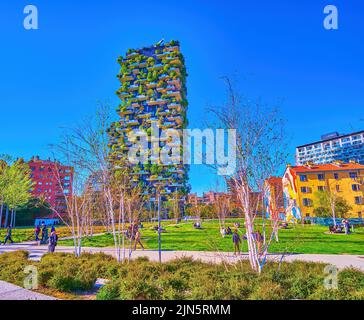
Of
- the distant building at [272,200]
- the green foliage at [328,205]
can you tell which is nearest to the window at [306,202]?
the green foliage at [328,205]

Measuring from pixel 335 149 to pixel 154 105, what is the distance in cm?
11728

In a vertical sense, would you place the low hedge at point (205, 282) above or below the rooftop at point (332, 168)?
below

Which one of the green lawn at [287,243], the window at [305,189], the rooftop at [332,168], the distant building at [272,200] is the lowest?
the green lawn at [287,243]

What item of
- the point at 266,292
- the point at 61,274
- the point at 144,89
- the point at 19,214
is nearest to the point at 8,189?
the point at 19,214

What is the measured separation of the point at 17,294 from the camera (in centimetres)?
608

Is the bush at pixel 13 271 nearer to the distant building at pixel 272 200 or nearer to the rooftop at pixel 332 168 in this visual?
the distant building at pixel 272 200

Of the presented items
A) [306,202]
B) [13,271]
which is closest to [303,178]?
[306,202]

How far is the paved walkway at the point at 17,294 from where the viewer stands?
579 centimetres

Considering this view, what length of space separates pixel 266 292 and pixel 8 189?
36679 millimetres

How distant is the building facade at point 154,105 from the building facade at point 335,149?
93.5 metres

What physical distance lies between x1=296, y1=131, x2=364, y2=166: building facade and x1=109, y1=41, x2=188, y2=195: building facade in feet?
307

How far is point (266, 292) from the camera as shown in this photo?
5.48m
